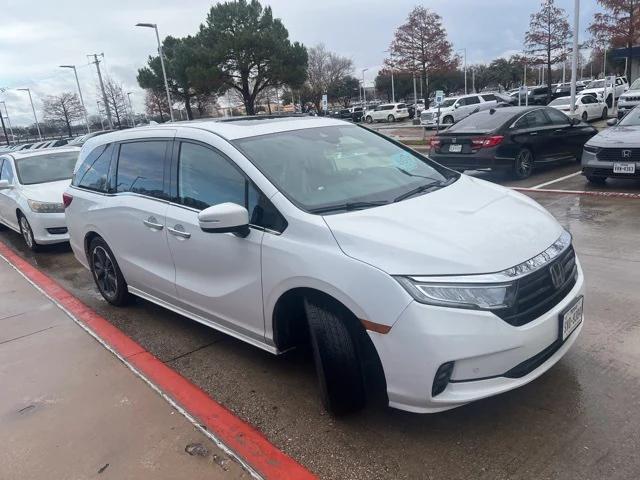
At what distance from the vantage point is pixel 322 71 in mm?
67938

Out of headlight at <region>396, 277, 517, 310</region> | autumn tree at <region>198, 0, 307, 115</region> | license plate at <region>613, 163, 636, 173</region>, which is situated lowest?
license plate at <region>613, 163, 636, 173</region>

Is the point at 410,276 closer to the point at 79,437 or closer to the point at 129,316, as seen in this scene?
the point at 79,437

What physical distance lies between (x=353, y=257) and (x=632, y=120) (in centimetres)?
861

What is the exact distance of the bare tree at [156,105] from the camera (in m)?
56.5

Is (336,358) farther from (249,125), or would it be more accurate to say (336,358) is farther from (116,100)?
(116,100)

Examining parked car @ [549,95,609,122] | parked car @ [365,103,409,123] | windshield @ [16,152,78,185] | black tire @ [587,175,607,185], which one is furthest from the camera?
parked car @ [365,103,409,123]

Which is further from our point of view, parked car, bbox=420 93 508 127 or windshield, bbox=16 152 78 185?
parked car, bbox=420 93 508 127

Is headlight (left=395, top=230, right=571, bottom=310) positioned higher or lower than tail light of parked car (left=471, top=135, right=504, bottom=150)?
higher

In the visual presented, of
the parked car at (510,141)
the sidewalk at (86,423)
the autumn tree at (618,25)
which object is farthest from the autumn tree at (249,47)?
the sidewalk at (86,423)

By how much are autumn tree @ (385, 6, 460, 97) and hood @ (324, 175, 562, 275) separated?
3835 centimetres

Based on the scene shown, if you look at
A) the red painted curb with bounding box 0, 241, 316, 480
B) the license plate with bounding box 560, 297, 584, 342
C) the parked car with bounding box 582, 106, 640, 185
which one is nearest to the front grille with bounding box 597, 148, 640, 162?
the parked car with bounding box 582, 106, 640, 185

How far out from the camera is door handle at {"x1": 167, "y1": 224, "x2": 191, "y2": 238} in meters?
3.63

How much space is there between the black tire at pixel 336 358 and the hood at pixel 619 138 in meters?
7.21

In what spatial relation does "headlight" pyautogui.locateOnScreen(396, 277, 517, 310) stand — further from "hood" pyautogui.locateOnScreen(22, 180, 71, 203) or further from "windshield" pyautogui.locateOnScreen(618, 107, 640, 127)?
"windshield" pyautogui.locateOnScreen(618, 107, 640, 127)
